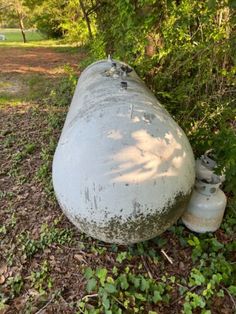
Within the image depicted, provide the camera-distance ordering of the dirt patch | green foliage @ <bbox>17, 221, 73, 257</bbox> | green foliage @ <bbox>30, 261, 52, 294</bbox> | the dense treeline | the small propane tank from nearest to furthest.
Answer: green foliage @ <bbox>30, 261, 52, 294</bbox> < the small propane tank < green foliage @ <bbox>17, 221, 73, 257</bbox> < the dense treeline < the dirt patch

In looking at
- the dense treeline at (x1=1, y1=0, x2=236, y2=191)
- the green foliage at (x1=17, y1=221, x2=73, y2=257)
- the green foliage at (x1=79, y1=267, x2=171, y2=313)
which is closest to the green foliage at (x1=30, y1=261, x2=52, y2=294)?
the green foliage at (x1=17, y1=221, x2=73, y2=257)

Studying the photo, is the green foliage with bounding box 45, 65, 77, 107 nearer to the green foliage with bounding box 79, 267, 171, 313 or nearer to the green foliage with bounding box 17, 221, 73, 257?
the green foliage with bounding box 17, 221, 73, 257

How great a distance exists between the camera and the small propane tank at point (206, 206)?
2812mm

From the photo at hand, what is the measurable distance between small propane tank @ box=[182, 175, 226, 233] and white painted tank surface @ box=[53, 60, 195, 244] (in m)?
0.35

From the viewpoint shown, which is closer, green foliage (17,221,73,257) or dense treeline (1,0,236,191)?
green foliage (17,221,73,257)

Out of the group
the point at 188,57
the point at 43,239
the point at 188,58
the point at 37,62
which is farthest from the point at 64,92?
the point at 37,62

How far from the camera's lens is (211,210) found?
2.82m

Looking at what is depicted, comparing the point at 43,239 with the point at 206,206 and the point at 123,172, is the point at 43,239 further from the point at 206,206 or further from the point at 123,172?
the point at 206,206

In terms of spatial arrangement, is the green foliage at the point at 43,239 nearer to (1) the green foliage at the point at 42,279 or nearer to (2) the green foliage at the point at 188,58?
(1) the green foliage at the point at 42,279

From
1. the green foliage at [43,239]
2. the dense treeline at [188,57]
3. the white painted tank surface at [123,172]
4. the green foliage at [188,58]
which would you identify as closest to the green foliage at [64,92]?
the dense treeline at [188,57]

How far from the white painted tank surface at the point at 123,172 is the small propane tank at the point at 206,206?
13.7 inches

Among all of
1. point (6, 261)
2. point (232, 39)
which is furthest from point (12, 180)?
point (232, 39)

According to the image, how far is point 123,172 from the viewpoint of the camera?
2.20m

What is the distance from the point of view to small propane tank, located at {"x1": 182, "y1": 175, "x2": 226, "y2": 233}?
2.81 metres
